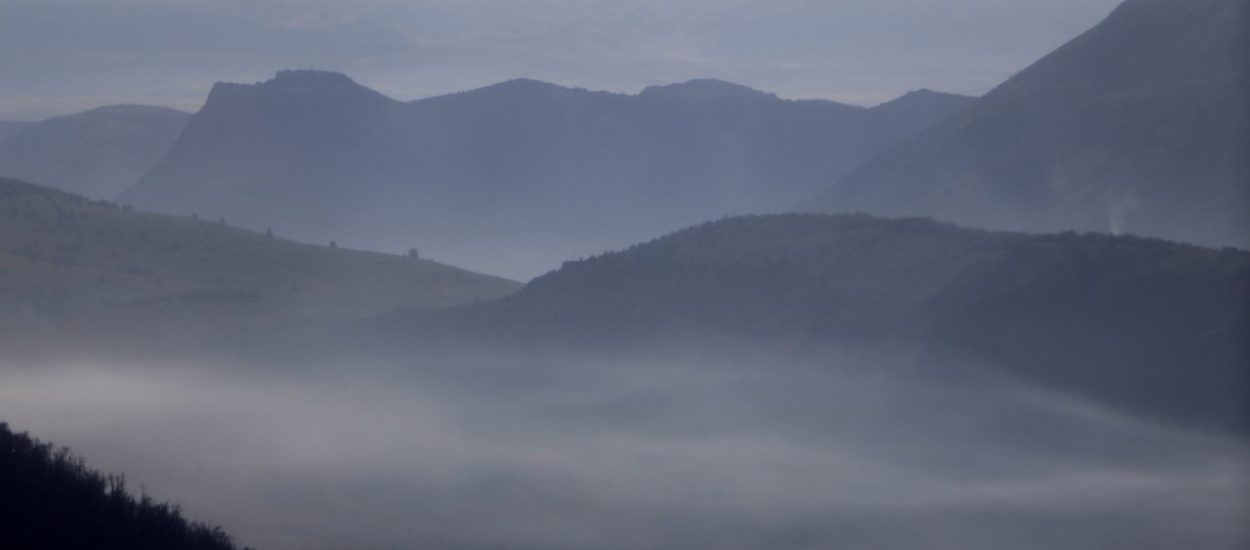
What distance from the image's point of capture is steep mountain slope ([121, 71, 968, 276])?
6138 cm

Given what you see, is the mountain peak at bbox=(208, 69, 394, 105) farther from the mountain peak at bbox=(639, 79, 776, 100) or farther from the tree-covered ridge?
the tree-covered ridge

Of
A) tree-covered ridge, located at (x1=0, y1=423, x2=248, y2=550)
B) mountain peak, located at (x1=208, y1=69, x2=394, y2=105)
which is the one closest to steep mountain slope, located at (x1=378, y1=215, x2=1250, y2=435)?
tree-covered ridge, located at (x1=0, y1=423, x2=248, y2=550)

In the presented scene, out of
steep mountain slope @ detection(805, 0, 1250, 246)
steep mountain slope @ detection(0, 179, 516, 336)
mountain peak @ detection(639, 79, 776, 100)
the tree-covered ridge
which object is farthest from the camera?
mountain peak @ detection(639, 79, 776, 100)

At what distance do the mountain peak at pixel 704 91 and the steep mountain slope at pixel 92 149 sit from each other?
28.3m

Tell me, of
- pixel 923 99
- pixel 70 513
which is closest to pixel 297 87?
pixel 923 99

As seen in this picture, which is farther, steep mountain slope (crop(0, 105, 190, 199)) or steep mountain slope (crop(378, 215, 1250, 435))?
steep mountain slope (crop(0, 105, 190, 199))

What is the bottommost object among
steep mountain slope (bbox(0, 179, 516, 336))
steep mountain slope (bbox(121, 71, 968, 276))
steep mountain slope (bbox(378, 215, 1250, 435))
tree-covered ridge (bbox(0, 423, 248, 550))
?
tree-covered ridge (bbox(0, 423, 248, 550))

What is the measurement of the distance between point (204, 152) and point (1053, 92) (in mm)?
45513

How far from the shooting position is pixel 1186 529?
47.5 feet

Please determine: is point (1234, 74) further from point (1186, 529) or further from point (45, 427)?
point (45, 427)

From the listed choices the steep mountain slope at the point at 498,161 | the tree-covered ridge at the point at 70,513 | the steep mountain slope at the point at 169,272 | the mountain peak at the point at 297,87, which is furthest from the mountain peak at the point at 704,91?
the tree-covered ridge at the point at 70,513

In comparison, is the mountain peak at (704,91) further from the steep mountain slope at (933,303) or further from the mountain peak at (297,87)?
the steep mountain slope at (933,303)

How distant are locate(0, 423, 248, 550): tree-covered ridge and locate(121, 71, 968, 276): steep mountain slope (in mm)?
48511

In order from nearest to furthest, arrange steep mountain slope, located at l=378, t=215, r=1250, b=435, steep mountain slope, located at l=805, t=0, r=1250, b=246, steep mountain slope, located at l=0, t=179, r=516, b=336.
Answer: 1. steep mountain slope, located at l=378, t=215, r=1250, b=435
2. steep mountain slope, located at l=805, t=0, r=1250, b=246
3. steep mountain slope, located at l=0, t=179, r=516, b=336
